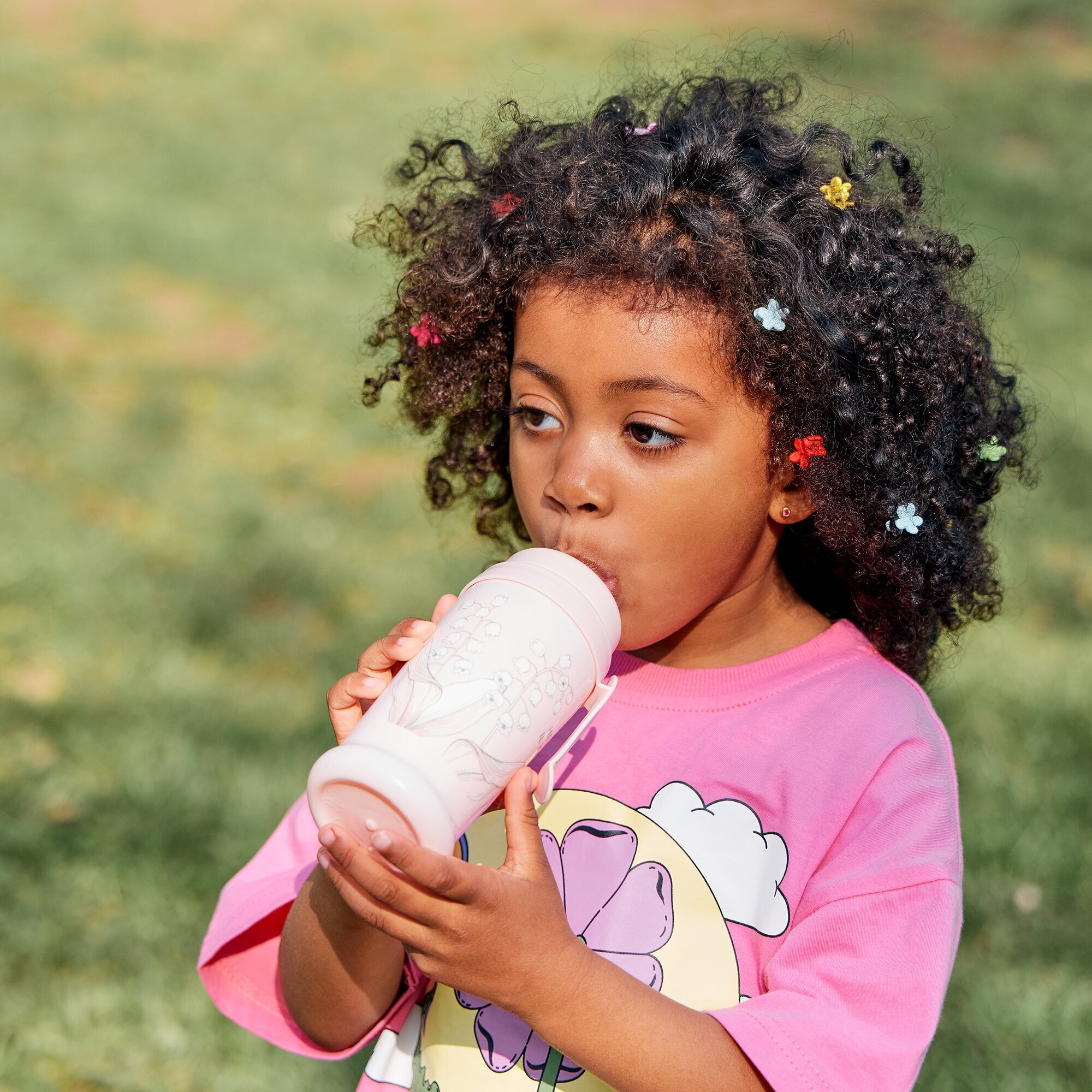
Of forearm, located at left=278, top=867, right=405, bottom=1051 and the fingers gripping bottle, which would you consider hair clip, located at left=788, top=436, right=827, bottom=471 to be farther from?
forearm, located at left=278, top=867, right=405, bottom=1051

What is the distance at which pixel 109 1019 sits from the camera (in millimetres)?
3072

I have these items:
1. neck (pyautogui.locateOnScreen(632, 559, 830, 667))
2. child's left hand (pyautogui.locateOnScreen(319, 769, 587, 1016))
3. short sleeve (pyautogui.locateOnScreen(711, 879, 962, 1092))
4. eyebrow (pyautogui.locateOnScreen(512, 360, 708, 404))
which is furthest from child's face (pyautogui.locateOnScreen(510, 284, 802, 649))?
short sleeve (pyautogui.locateOnScreen(711, 879, 962, 1092))

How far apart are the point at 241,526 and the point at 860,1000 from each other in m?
3.79

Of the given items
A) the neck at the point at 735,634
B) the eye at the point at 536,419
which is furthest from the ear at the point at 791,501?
the eye at the point at 536,419

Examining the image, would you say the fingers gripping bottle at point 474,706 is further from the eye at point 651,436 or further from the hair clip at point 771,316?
the hair clip at point 771,316

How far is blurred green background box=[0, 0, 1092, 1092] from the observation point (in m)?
3.18

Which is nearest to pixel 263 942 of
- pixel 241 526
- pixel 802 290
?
pixel 802 290

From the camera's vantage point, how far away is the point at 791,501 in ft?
7.07

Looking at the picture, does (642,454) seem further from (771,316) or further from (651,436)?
(771,316)

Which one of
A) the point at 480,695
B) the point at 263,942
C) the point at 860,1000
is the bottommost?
the point at 263,942

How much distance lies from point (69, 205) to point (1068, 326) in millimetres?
5693

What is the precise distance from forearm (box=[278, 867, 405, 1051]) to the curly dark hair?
3.07 feet

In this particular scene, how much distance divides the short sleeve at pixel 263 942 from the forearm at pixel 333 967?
2.3 inches

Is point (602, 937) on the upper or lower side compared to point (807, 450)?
lower
